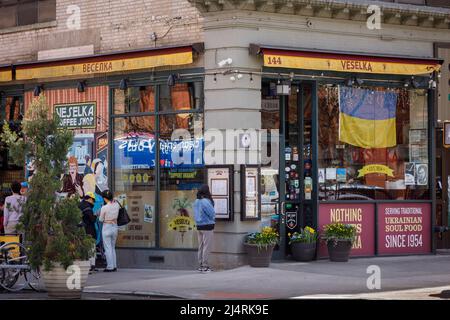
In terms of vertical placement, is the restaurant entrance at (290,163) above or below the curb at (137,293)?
above

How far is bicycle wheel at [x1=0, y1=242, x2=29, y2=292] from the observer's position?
51.8 feet

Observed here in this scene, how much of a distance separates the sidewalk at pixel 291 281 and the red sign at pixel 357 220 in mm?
387

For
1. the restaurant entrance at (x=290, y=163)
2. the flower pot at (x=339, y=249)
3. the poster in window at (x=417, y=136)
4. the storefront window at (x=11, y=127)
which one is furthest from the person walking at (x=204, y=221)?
the storefront window at (x=11, y=127)

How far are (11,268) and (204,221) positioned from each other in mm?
4279

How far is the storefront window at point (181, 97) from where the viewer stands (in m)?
19.4

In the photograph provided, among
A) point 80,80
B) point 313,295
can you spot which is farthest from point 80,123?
point 313,295

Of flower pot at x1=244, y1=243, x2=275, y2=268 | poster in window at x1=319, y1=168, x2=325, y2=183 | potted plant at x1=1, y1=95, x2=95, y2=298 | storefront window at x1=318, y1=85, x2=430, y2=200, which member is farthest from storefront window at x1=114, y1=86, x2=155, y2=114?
potted plant at x1=1, y1=95, x2=95, y2=298

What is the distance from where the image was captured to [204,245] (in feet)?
60.3

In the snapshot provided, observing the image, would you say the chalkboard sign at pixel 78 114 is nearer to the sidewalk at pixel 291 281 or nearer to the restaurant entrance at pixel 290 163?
the sidewalk at pixel 291 281

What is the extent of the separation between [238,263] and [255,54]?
14.5ft

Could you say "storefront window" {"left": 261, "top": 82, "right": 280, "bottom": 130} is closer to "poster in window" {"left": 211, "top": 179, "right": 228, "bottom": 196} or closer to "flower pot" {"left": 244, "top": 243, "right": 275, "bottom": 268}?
"poster in window" {"left": 211, "top": 179, "right": 228, "bottom": 196}

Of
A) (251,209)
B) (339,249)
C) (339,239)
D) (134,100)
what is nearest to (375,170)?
(339,239)

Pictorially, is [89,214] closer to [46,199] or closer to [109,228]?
[109,228]

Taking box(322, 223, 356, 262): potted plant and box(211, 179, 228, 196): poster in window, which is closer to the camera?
box(211, 179, 228, 196): poster in window
